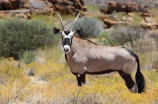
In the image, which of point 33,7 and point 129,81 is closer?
point 129,81

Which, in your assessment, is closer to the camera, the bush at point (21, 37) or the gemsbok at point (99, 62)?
the gemsbok at point (99, 62)

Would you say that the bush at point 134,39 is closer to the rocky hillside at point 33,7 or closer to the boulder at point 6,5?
the rocky hillside at point 33,7

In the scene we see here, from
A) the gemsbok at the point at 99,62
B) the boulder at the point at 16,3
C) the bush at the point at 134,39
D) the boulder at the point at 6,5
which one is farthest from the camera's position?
the boulder at the point at 16,3

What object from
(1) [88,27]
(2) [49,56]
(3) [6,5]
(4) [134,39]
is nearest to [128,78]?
(2) [49,56]

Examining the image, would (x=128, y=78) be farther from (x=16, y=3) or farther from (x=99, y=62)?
(x=16, y=3)

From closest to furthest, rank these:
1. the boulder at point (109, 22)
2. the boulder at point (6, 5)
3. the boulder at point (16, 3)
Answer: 1. the boulder at point (109, 22)
2. the boulder at point (6, 5)
3. the boulder at point (16, 3)

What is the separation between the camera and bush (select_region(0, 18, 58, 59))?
9344 mm

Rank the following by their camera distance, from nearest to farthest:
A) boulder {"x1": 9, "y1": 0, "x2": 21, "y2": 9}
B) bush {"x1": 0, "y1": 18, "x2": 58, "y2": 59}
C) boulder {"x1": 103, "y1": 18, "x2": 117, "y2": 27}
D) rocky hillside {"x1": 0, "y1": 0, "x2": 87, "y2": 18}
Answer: bush {"x1": 0, "y1": 18, "x2": 58, "y2": 59}, rocky hillside {"x1": 0, "y1": 0, "x2": 87, "y2": 18}, boulder {"x1": 103, "y1": 18, "x2": 117, "y2": 27}, boulder {"x1": 9, "y1": 0, "x2": 21, "y2": 9}

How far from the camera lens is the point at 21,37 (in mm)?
9617

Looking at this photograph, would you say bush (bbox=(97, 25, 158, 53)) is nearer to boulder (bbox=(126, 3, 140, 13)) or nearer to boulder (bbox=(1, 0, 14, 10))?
boulder (bbox=(1, 0, 14, 10))

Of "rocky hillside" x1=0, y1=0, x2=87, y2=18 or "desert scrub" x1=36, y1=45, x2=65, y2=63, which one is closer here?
"desert scrub" x1=36, y1=45, x2=65, y2=63

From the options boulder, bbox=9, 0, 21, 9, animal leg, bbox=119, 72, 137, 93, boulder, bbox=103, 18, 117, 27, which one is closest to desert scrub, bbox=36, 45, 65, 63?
animal leg, bbox=119, 72, 137, 93

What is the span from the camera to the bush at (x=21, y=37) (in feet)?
30.7

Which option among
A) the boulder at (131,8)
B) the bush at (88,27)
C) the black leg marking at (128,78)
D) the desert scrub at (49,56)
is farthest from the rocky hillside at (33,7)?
the black leg marking at (128,78)
